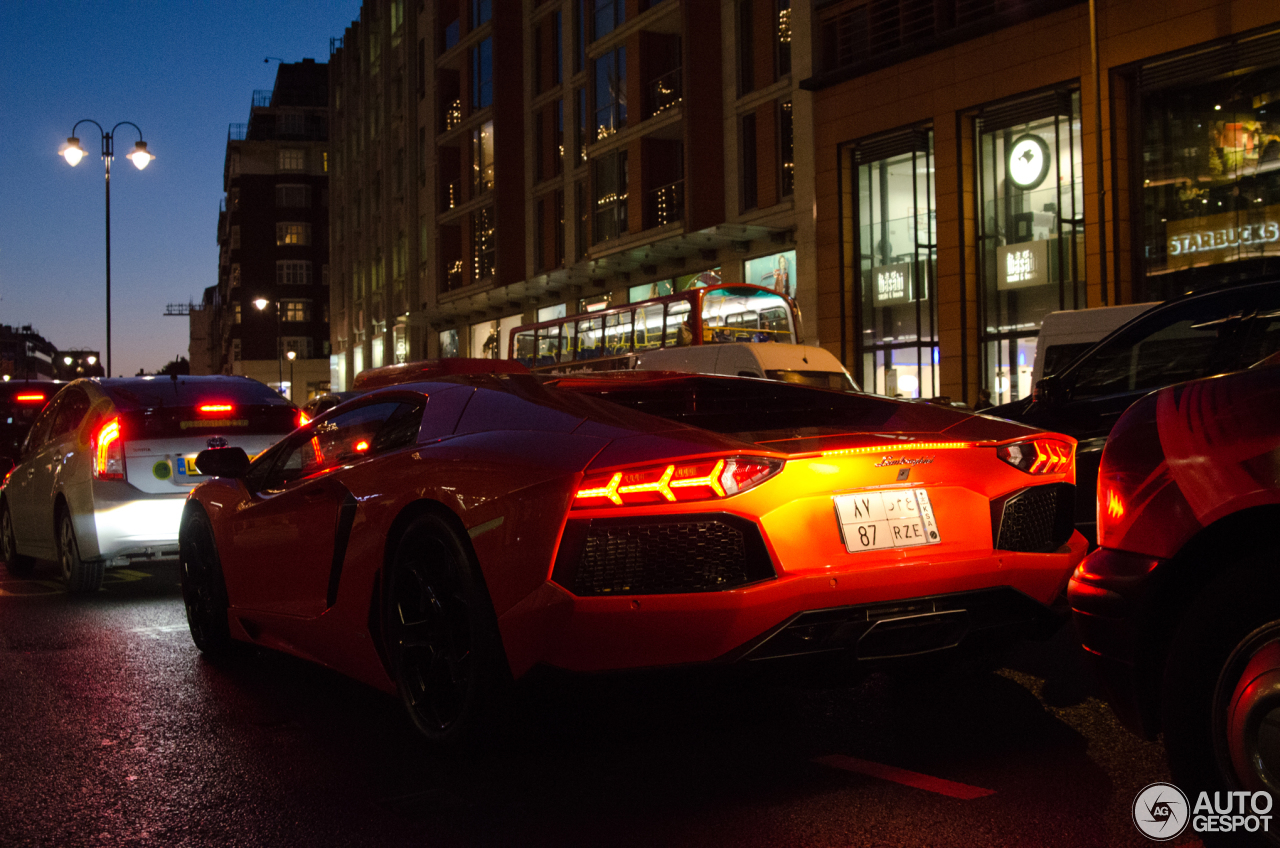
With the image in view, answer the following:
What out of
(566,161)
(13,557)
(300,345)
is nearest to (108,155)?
(566,161)

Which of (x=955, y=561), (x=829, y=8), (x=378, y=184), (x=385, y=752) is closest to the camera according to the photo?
(x=955, y=561)

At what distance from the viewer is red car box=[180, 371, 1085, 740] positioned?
367 cm

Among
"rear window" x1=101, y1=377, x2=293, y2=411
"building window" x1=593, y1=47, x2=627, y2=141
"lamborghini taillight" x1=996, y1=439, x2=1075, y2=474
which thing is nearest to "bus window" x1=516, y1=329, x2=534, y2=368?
"building window" x1=593, y1=47, x2=627, y2=141

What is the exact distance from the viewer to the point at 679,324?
22.4 meters

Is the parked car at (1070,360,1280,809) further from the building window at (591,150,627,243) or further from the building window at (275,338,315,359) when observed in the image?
the building window at (275,338,315,359)

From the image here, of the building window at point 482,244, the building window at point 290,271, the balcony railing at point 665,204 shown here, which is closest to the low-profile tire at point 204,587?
the balcony railing at point 665,204

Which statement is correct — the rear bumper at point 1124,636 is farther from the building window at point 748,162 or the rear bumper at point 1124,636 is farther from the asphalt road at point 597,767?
the building window at point 748,162

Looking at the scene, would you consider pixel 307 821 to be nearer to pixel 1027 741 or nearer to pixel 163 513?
pixel 1027 741

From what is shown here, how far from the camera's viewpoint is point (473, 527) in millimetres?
3990

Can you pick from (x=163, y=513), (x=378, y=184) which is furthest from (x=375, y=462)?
(x=378, y=184)

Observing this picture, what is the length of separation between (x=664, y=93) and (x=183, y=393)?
24.5 m

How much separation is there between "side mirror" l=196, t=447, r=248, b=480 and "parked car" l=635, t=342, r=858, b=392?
12.9 m

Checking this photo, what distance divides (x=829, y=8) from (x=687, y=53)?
170 inches

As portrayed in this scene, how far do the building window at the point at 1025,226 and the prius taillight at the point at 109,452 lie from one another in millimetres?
16975
